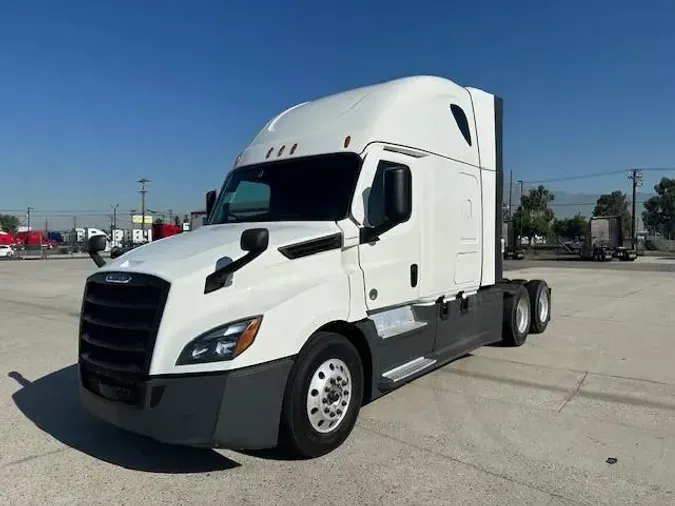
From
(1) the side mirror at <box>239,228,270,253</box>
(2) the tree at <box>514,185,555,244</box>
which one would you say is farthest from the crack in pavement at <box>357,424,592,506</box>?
(2) the tree at <box>514,185,555,244</box>

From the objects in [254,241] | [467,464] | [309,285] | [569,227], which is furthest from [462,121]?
[569,227]

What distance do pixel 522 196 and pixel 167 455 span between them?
87665mm

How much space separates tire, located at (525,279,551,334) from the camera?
9.27 m

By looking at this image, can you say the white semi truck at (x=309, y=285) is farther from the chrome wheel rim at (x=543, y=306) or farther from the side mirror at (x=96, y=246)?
the chrome wheel rim at (x=543, y=306)

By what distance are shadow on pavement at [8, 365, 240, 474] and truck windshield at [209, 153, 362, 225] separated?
2142 mm

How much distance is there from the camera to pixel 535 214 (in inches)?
3172

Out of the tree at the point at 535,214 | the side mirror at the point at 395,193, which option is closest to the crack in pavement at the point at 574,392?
Answer: the side mirror at the point at 395,193

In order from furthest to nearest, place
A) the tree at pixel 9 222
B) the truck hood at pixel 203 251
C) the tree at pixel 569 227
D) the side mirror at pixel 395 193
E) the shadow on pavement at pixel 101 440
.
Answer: the tree at pixel 9 222
the tree at pixel 569 227
the side mirror at pixel 395 193
the shadow on pavement at pixel 101 440
the truck hood at pixel 203 251

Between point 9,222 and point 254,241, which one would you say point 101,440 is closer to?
point 254,241

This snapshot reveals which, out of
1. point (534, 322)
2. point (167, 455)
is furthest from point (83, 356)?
point (534, 322)

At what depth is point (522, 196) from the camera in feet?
283

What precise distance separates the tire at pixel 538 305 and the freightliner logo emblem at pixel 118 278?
6.95 m

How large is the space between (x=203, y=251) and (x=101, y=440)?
191 cm

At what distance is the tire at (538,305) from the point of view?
9.27 meters
